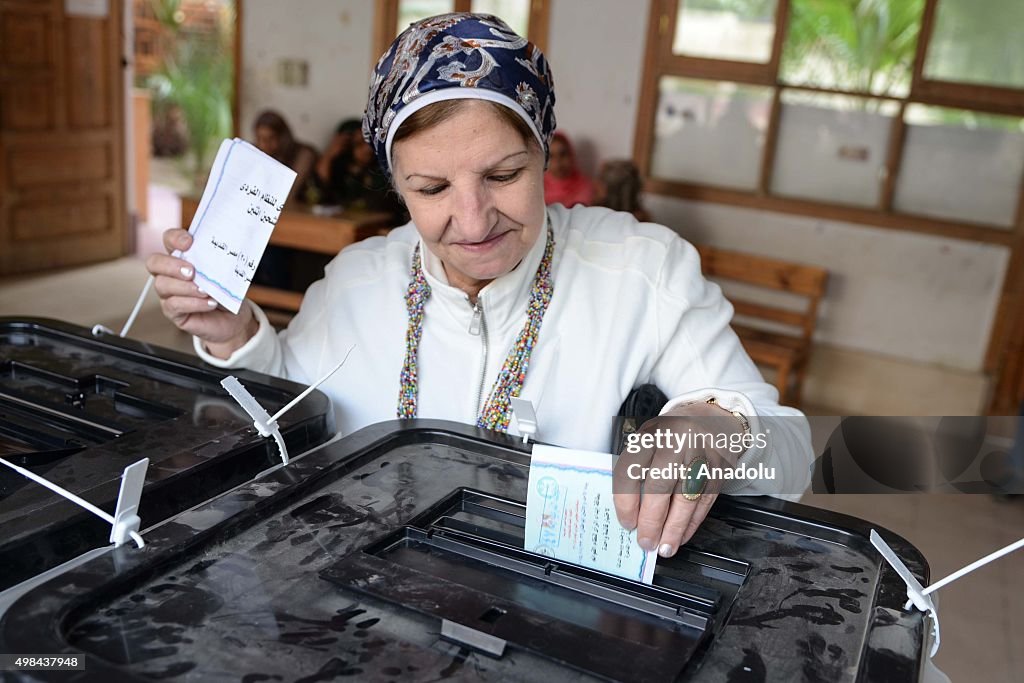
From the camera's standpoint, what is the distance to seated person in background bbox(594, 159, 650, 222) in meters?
4.32

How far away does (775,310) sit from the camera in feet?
15.0

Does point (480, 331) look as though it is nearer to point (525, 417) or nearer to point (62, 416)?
point (525, 417)

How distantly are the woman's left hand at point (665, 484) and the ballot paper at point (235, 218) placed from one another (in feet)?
1.93

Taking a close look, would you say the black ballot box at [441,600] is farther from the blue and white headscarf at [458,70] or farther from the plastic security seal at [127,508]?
the blue and white headscarf at [458,70]

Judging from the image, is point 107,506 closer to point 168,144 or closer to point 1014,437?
point 1014,437

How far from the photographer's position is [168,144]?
402 inches

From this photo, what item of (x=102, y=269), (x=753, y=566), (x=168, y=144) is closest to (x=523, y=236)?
(x=753, y=566)

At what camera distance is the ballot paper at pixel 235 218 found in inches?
48.9

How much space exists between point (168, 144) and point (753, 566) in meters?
10.4

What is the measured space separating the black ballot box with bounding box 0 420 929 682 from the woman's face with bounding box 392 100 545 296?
361 mm

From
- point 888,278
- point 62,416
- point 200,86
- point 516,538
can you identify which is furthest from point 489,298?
point 200,86

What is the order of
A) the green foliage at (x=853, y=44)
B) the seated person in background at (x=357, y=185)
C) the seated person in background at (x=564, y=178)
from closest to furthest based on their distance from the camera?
the green foliage at (x=853, y=44) < the seated person in background at (x=564, y=178) < the seated person in background at (x=357, y=185)

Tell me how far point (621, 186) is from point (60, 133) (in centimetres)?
372

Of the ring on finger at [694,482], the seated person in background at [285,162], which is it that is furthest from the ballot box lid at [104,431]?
the seated person in background at [285,162]
